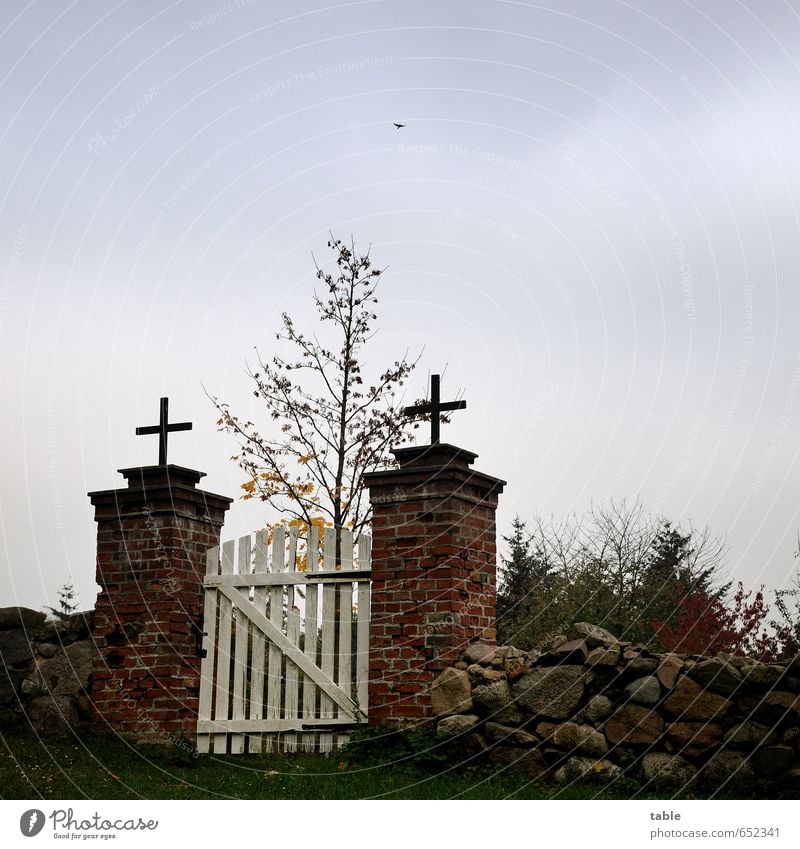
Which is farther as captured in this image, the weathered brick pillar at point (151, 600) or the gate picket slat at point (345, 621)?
the weathered brick pillar at point (151, 600)

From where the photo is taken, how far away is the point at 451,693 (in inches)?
273

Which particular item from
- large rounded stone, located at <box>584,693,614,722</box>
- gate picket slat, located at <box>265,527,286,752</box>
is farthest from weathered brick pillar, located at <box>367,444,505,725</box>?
large rounded stone, located at <box>584,693,614,722</box>

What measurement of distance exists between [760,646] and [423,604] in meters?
4.72

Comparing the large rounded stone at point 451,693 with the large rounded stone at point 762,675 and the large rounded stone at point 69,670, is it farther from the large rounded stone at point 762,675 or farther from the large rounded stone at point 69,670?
the large rounded stone at point 69,670

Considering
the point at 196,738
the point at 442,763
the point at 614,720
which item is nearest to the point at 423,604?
the point at 442,763

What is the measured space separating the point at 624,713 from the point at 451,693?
1189 millimetres

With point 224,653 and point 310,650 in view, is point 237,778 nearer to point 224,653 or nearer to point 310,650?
point 310,650

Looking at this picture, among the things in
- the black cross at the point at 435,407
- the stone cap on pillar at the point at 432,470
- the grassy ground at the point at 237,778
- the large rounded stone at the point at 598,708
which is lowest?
the grassy ground at the point at 237,778

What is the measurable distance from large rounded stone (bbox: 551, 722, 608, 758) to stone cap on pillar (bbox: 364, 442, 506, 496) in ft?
6.06

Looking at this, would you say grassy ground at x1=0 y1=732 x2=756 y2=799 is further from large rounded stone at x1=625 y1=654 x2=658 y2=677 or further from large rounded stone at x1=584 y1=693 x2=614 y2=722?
large rounded stone at x1=625 y1=654 x2=658 y2=677

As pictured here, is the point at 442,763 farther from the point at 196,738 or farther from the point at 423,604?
the point at 196,738

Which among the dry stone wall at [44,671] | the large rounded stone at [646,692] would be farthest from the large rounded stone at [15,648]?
the large rounded stone at [646,692]

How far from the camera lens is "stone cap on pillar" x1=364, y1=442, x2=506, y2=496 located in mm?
7293

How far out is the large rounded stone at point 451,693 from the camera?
6871mm
